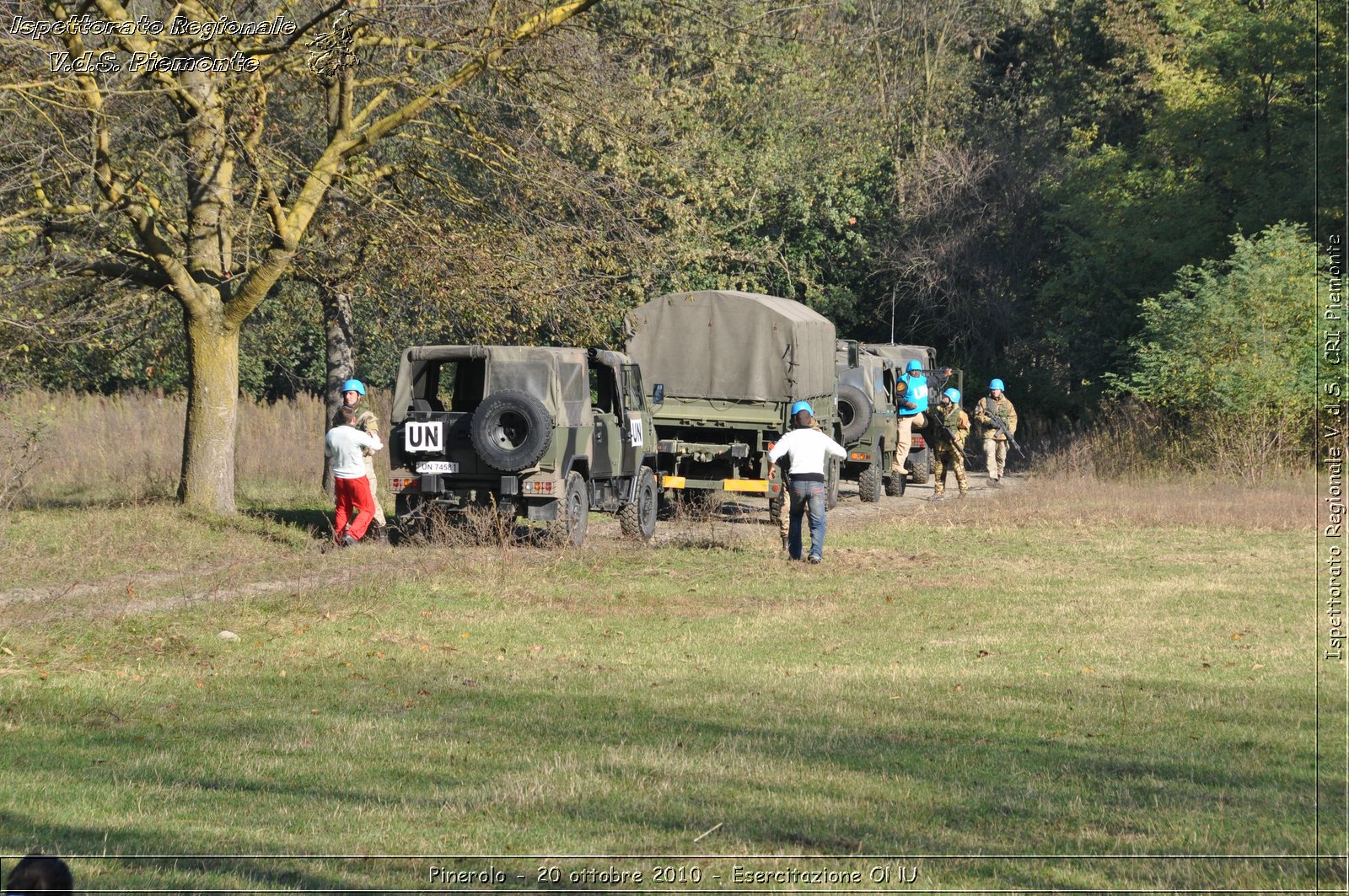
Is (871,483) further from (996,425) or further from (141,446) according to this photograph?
(141,446)

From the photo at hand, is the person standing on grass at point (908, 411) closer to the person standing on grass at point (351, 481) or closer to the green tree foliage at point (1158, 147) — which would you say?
the green tree foliage at point (1158, 147)

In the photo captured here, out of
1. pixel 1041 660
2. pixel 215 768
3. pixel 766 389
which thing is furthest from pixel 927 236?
pixel 215 768

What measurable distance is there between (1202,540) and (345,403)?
1046 centimetres

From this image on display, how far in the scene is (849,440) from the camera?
24266 millimetres

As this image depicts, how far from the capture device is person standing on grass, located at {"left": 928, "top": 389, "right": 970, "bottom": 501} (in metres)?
24.7

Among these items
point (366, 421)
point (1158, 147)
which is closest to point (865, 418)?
point (366, 421)

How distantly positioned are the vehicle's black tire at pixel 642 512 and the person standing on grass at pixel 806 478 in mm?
2878

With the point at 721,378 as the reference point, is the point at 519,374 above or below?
below

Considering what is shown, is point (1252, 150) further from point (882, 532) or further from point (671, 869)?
point (671, 869)

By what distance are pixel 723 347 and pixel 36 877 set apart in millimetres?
18815

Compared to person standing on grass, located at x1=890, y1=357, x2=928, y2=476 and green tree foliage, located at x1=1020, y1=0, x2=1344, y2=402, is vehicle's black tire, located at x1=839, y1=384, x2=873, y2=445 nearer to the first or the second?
person standing on grass, located at x1=890, y1=357, x2=928, y2=476

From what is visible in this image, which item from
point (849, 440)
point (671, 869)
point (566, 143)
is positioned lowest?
point (671, 869)

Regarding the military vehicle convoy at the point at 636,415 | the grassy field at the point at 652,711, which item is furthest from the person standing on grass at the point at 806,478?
Result: the military vehicle convoy at the point at 636,415

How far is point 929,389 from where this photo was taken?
29109 millimetres
